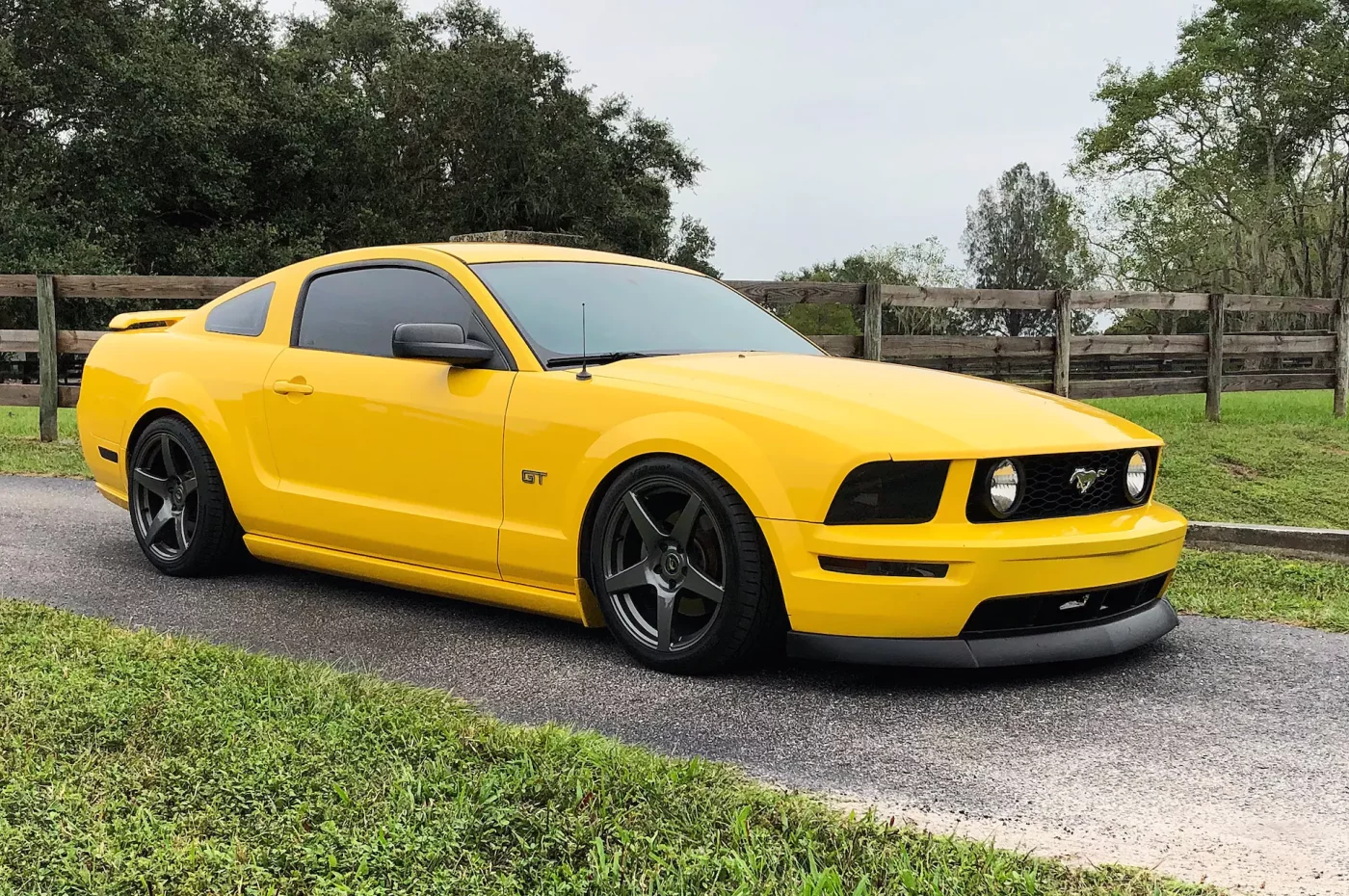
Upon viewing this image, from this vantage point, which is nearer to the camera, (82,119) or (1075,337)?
(1075,337)

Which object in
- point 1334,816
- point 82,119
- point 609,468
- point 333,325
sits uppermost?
point 82,119

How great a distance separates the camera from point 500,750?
3.10m

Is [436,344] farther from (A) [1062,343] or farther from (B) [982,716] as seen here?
(A) [1062,343]

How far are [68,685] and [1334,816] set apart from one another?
335cm

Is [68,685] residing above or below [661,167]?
below

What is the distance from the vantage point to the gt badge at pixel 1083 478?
392 cm

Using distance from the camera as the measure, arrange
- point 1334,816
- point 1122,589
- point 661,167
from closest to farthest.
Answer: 1. point 1334,816
2. point 1122,589
3. point 661,167

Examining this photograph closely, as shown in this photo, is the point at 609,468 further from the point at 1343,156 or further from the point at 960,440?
the point at 1343,156

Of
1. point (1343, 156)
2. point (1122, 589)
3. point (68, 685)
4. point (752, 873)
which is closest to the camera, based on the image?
point (752, 873)

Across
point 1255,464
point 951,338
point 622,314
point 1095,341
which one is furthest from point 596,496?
point 1095,341

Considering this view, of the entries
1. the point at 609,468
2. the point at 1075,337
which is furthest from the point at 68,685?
the point at 1075,337

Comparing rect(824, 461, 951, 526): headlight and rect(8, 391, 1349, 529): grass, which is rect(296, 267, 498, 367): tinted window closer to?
rect(824, 461, 951, 526): headlight

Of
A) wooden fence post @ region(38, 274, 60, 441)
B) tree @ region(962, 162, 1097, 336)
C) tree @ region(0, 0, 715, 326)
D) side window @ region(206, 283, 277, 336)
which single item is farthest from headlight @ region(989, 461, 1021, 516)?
tree @ region(962, 162, 1097, 336)

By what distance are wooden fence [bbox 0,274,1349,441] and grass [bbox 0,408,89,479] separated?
355 mm
